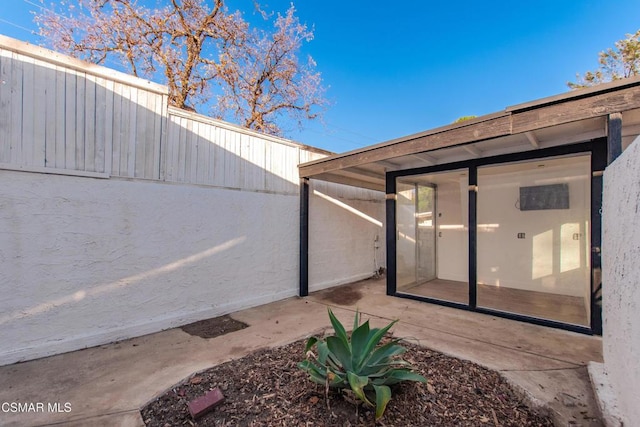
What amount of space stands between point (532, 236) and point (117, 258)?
7.41 metres

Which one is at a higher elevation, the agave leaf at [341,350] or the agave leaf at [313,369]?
the agave leaf at [341,350]

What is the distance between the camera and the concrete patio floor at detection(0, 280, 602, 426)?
2.10m

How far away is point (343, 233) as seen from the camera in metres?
6.77

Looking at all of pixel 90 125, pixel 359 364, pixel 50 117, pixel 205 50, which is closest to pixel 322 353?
pixel 359 364

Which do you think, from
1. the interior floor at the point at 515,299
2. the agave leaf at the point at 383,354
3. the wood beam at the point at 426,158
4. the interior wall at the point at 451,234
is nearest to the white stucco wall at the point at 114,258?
the wood beam at the point at 426,158

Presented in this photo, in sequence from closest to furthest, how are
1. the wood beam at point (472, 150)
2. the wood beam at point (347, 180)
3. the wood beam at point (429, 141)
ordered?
the wood beam at point (429, 141)
the wood beam at point (472, 150)
the wood beam at point (347, 180)

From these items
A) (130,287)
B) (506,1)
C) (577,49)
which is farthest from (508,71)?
(130,287)

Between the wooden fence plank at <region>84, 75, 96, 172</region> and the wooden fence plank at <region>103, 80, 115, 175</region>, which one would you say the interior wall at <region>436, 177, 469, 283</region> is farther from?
the wooden fence plank at <region>84, 75, 96, 172</region>

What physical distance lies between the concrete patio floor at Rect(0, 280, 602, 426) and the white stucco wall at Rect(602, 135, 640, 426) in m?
0.47

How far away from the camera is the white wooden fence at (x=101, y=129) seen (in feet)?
9.55

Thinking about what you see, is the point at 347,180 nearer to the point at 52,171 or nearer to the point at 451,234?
the point at 451,234

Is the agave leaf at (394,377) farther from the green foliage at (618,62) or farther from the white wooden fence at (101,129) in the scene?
the green foliage at (618,62)

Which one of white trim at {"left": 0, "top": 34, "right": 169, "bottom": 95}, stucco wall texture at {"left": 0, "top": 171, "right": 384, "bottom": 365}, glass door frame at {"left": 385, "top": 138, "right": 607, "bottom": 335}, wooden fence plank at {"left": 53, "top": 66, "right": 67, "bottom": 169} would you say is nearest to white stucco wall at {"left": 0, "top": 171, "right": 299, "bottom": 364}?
stucco wall texture at {"left": 0, "top": 171, "right": 384, "bottom": 365}
